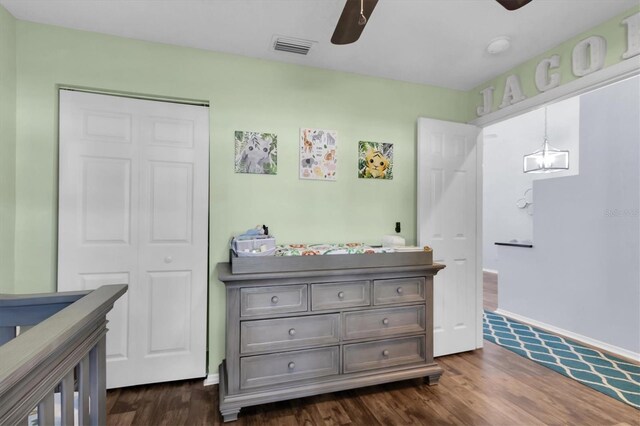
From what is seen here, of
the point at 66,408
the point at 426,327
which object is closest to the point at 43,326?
the point at 66,408

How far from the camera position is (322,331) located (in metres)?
2.10

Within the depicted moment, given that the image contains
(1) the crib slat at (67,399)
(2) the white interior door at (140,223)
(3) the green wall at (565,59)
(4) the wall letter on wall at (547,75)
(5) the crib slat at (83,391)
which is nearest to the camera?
(1) the crib slat at (67,399)

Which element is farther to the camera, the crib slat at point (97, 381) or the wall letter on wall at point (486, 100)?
the wall letter on wall at point (486, 100)

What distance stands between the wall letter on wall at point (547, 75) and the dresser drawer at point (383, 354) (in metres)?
2.13

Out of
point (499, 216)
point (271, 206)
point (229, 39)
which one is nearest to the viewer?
point (229, 39)

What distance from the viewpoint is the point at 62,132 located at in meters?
2.08

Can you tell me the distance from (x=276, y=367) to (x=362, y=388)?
740 millimetres

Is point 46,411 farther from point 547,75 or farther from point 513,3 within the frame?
point 547,75

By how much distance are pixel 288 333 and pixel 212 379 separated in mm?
815

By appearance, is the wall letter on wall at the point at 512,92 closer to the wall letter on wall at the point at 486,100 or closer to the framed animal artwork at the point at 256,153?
the wall letter on wall at the point at 486,100

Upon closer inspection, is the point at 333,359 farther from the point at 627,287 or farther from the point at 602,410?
the point at 627,287

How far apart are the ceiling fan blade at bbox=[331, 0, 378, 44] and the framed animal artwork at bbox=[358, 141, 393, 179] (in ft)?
4.02

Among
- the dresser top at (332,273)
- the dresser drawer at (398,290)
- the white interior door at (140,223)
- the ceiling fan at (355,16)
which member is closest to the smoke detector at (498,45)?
the ceiling fan at (355,16)

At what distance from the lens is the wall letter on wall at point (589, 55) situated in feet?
6.47
